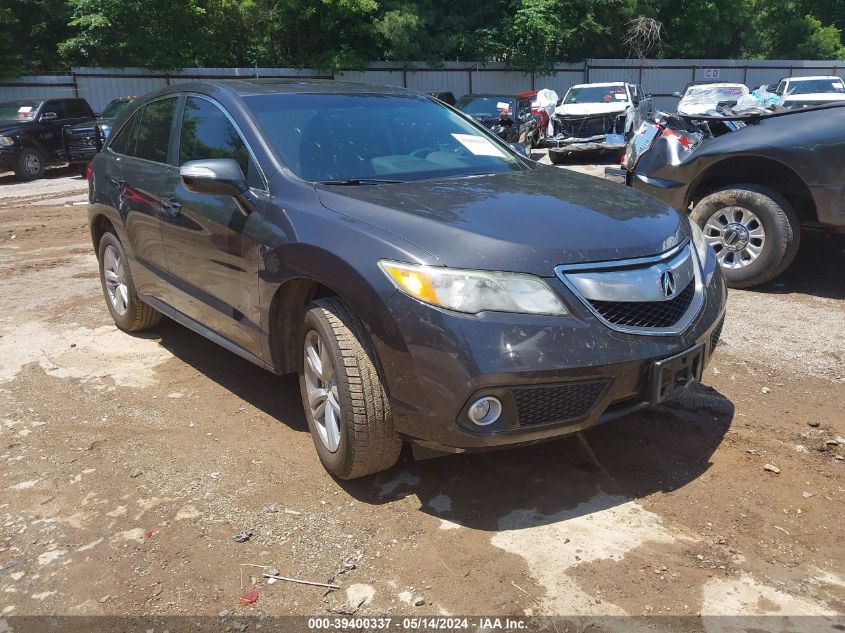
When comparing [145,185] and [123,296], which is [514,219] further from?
[123,296]

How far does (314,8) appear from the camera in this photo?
79.3 ft

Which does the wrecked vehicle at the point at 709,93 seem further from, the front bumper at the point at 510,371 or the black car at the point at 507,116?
the front bumper at the point at 510,371

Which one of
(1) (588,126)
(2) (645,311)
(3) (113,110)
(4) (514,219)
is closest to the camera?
(2) (645,311)

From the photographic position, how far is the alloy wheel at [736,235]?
5.73 meters

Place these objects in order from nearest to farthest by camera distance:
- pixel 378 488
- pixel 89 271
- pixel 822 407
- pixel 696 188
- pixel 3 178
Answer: pixel 378 488
pixel 822 407
pixel 696 188
pixel 89 271
pixel 3 178

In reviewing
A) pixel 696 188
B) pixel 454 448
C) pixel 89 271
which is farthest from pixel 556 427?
pixel 89 271

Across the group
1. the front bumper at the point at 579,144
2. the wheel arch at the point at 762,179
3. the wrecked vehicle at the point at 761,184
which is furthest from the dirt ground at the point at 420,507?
the front bumper at the point at 579,144

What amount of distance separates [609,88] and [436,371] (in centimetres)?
1654

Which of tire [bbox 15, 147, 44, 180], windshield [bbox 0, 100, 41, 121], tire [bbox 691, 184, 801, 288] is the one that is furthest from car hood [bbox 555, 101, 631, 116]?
windshield [bbox 0, 100, 41, 121]

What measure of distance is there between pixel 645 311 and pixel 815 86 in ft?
68.5

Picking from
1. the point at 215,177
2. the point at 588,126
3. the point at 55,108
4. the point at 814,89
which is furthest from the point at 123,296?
the point at 814,89

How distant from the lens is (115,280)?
546cm

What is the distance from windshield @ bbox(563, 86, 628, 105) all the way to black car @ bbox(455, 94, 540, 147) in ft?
3.25

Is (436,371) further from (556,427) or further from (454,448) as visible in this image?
(556,427)
